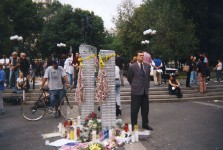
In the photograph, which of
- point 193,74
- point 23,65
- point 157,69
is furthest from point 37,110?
point 193,74

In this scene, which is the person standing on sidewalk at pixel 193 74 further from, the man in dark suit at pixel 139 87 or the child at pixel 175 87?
the man in dark suit at pixel 139 87

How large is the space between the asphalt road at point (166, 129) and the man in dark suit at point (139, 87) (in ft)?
2.23

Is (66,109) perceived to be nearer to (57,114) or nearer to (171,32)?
(57,114)

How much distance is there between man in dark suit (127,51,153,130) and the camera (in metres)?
9.50

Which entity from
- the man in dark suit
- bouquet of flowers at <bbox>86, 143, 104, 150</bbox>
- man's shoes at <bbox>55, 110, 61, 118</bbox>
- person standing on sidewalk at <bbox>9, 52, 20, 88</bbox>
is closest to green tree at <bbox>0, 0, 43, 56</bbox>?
person standing on sidewalk at <bbox>9, 52, 20, 88</bbox>

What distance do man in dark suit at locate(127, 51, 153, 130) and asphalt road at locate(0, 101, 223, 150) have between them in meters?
0.68

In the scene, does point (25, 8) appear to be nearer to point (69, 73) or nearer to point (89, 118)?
point (69, 73)

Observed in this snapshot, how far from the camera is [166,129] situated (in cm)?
984

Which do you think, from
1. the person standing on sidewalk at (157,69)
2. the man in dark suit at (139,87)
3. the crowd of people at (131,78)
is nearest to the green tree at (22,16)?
the crowd of people at (131,78)

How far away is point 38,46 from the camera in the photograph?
6284 cm

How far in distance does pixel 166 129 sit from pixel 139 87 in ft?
4.93

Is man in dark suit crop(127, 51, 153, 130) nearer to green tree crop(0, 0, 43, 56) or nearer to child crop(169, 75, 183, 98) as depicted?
child crop(169, 75, 183, 98)

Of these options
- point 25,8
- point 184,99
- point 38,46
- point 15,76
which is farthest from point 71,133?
point 38,46

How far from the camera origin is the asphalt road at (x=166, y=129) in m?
8.04
